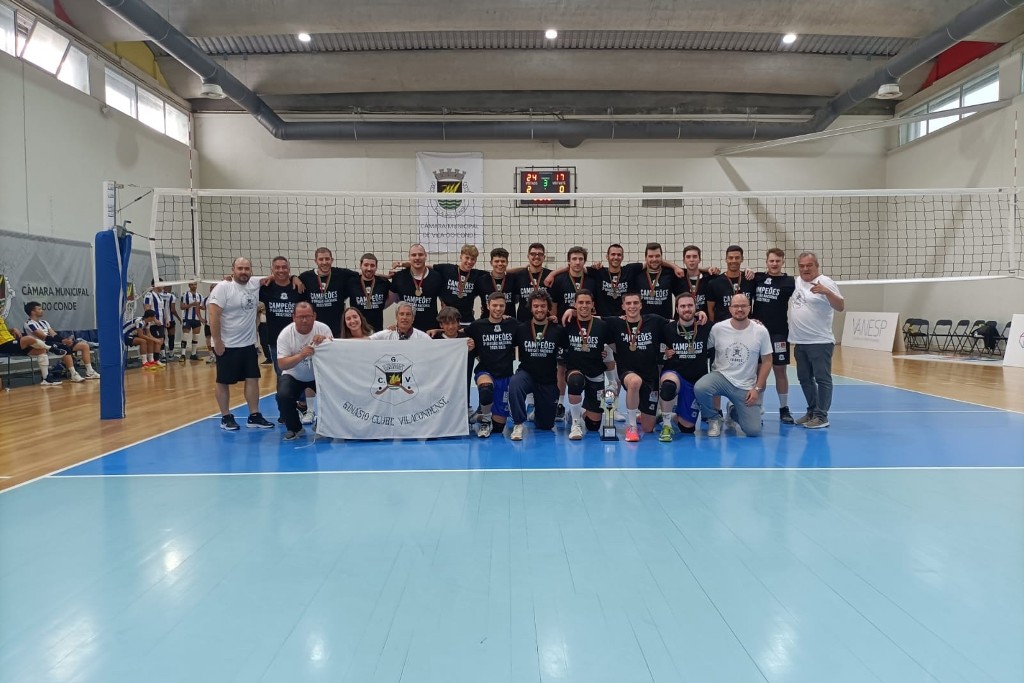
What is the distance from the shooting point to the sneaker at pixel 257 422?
6.41m

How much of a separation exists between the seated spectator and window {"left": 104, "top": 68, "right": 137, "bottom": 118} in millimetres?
5501

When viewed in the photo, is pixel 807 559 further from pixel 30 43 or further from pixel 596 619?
pixel 30 43

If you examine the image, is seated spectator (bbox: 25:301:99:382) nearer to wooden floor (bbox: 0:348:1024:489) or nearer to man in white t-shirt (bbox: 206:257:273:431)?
wooden floor (bbox: 0:348:1024:489)

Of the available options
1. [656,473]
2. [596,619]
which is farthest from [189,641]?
[656,473]

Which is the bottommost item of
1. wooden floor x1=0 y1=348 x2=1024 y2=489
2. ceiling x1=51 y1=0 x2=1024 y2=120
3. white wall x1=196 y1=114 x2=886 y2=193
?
wooden floor x1=0 y1=348 x2=1024 y2=489

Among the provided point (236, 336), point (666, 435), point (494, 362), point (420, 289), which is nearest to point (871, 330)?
point (666, 435)

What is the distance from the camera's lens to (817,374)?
20.7ft

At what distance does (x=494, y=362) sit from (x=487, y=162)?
12.1 meters

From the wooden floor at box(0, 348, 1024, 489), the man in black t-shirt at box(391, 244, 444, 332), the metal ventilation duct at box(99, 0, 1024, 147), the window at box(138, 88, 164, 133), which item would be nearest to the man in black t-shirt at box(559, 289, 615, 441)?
the man in black t-shirt at box(391, 244, 444, 332)

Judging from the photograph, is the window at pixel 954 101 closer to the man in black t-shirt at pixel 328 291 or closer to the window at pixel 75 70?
the man in black t-shirt at pixel 328 291

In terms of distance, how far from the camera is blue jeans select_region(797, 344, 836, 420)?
6254mm

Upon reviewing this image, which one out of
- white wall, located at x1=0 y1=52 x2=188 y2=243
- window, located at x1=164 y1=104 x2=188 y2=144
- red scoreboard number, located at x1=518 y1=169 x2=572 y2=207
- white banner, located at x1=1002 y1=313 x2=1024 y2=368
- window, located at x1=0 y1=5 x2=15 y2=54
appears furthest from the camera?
red scoreboard number, located at x1=518 y1=169 x2=572 y2=207

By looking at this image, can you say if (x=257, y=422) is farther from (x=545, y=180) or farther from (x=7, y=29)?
(x=545, y=180)

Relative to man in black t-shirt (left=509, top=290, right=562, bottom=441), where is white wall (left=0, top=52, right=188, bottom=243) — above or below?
above
